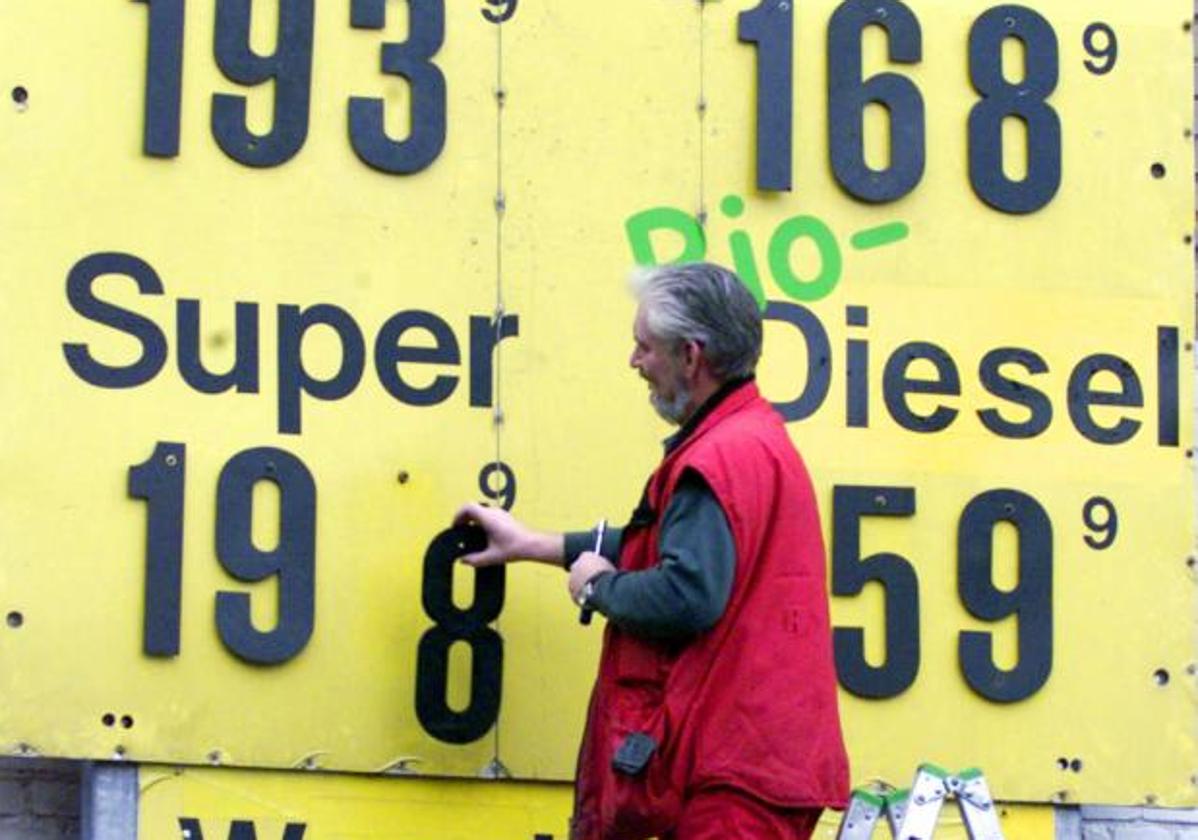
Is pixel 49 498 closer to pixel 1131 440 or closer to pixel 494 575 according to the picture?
pixel 494 575

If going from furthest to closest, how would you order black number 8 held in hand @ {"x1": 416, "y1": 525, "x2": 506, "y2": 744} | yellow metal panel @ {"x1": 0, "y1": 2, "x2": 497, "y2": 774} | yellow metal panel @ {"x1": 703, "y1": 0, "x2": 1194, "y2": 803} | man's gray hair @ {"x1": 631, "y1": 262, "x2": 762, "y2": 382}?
yellow metal panel @ {"x1": 703, "y1": 0, "x2": 1194, "y2": 803} → black number 8 held in hand @ {"x1": 416, "y1": 525, "x2": 506, "y2": 744} → yellow metal panel @ {"x1": 0, "y1": 2, "x2": 497, "y2": 774} → man's gray hair @ {"x1": 631, "y1": 262, "x2": 762, "y2": 382}

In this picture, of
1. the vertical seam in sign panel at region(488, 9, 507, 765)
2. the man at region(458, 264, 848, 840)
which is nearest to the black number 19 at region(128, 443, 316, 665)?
the vertical seam in sign panel at region(488, 9, 507, 765)

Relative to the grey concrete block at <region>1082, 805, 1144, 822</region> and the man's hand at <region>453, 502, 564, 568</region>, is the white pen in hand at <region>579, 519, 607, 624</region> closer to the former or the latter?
the man's hand at <region>453, 502, 564, 568</region>

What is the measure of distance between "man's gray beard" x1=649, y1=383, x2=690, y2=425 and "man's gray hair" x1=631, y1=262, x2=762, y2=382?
0.06m

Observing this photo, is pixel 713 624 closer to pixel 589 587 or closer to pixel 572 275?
pixel 589 587

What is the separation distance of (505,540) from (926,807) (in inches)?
33.4

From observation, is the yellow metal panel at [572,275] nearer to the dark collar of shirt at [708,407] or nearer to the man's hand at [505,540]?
the man's hand at [505,540]

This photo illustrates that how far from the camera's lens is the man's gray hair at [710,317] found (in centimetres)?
463

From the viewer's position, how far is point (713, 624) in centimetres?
444

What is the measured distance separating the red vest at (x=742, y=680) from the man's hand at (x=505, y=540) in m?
0.41

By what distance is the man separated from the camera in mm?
4414

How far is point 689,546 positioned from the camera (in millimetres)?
4441

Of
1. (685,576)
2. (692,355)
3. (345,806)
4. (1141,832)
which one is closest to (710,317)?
(692,355)

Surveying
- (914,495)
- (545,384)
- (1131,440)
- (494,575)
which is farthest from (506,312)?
(1131,440)
